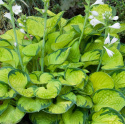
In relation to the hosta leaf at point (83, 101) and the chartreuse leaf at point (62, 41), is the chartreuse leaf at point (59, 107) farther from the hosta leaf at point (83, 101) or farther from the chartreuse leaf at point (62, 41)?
the chartreuse leaf at point (62, 41)

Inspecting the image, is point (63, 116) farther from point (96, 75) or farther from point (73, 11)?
point (73, 11)

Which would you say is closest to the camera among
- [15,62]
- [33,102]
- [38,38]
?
[33,102]

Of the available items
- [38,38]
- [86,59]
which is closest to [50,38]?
[38,38]

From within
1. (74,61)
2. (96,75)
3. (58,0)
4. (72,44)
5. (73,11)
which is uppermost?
(58,0)

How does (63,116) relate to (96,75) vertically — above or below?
below

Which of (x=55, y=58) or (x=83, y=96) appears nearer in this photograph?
(x=83, y=96)

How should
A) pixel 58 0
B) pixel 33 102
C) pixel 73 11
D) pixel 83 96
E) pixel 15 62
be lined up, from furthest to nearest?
pixel 58 0 → pixel 73 11 → pixel 15 62 → pixel 83 96 → pixel 33 102

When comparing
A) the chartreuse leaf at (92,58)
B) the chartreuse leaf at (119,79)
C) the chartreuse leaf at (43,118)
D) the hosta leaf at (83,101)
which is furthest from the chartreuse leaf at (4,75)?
the chartreuse leaf at (119,79)
